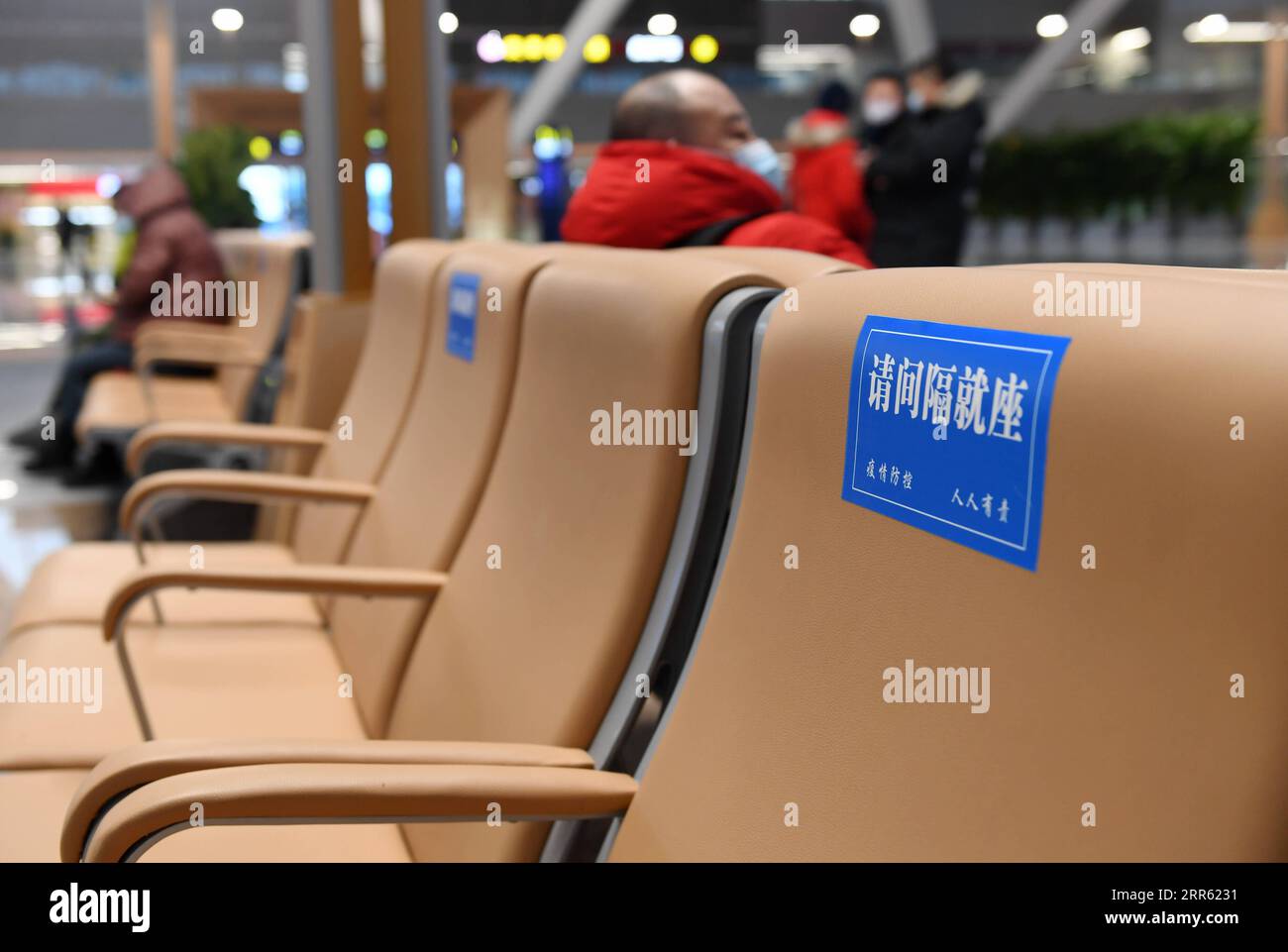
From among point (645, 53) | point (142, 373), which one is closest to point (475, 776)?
point (142, 373)

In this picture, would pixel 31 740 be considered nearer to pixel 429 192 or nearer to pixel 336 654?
pixel 336 654

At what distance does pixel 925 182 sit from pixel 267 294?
90.0 inches

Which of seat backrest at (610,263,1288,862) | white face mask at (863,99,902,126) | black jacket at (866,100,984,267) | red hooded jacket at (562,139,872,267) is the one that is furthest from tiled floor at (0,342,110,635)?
white face mask at (863,99,902,126)

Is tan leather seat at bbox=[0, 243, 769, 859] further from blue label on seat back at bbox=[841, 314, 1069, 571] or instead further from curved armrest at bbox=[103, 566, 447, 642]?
blue label on seat back at bbox=[841, 314, 1069, 571]

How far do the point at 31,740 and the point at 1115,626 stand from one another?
141cm

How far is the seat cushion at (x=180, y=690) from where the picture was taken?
1.63 m

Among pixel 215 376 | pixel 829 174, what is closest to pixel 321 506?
pixel 829 174

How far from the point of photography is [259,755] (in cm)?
99

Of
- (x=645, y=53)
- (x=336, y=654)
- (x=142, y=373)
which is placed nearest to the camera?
(x=336, y=654)

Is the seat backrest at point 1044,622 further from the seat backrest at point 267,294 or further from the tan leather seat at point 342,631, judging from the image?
the seat backrest at point 267,294

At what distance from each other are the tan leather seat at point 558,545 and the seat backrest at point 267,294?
2963 millimetres

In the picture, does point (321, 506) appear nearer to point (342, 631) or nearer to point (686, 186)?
point (342, 631)

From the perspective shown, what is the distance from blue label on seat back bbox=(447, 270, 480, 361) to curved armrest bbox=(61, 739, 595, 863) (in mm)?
733
